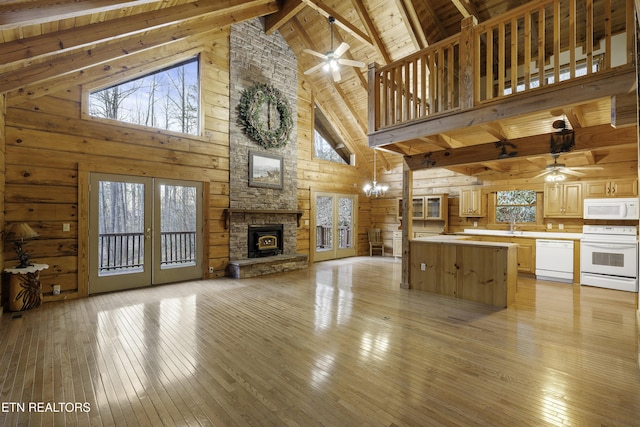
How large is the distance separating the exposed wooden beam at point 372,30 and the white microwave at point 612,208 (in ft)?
16.6

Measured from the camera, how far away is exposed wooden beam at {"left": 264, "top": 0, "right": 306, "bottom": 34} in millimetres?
6199

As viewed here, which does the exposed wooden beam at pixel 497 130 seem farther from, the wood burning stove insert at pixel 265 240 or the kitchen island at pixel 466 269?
the wood burning stove insert at pixel 265 240

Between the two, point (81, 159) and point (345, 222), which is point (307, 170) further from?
point (81, 159)

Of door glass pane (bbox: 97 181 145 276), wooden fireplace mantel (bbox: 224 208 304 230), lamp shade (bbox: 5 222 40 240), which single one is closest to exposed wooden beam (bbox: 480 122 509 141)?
wooden fireplace mantel (bbox: 224 208 304 230)

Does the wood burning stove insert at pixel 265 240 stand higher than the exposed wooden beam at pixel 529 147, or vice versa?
the exposed wooden beam at pixel 529 147

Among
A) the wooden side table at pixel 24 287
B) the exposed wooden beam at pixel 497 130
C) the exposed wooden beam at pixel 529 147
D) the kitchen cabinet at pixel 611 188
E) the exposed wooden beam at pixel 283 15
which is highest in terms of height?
the exposed wooden beam at pixel 283 15

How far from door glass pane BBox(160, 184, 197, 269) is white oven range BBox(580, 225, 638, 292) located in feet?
24.6

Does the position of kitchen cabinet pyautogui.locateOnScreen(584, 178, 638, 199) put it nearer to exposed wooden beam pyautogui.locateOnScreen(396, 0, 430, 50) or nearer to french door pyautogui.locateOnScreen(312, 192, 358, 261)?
exposed wooden beam pyautogui.locateOnScreen(396, 0, 430, 50)

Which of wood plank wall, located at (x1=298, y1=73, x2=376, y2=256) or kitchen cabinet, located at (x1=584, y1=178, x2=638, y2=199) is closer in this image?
kitchen cabinet, located at (x1=584, y1=178, x2=638, y2=199)

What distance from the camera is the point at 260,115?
6.96 m

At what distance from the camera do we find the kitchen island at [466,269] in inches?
170

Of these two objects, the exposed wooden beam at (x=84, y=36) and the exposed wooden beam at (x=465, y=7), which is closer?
the exposed wooden beam at (x=84, y=36)

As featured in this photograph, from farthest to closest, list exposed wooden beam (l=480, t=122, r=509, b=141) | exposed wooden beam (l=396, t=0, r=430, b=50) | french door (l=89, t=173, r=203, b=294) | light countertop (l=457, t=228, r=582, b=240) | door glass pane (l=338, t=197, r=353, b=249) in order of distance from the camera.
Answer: door glass pane (l=338, t=197, r=353, b=249), light countertop (l=457, t=228, r=582, b=240), exposed wooden beam (l=396, t=0, r=430, b=50), french door (l=89, t=173, r=203, b=294), exposed wooden beam (l=480, t=122, r=509, b=141)

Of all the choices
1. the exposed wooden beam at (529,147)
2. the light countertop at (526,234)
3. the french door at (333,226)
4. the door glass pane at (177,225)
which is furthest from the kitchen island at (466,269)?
the door glass pane at (177,225)
